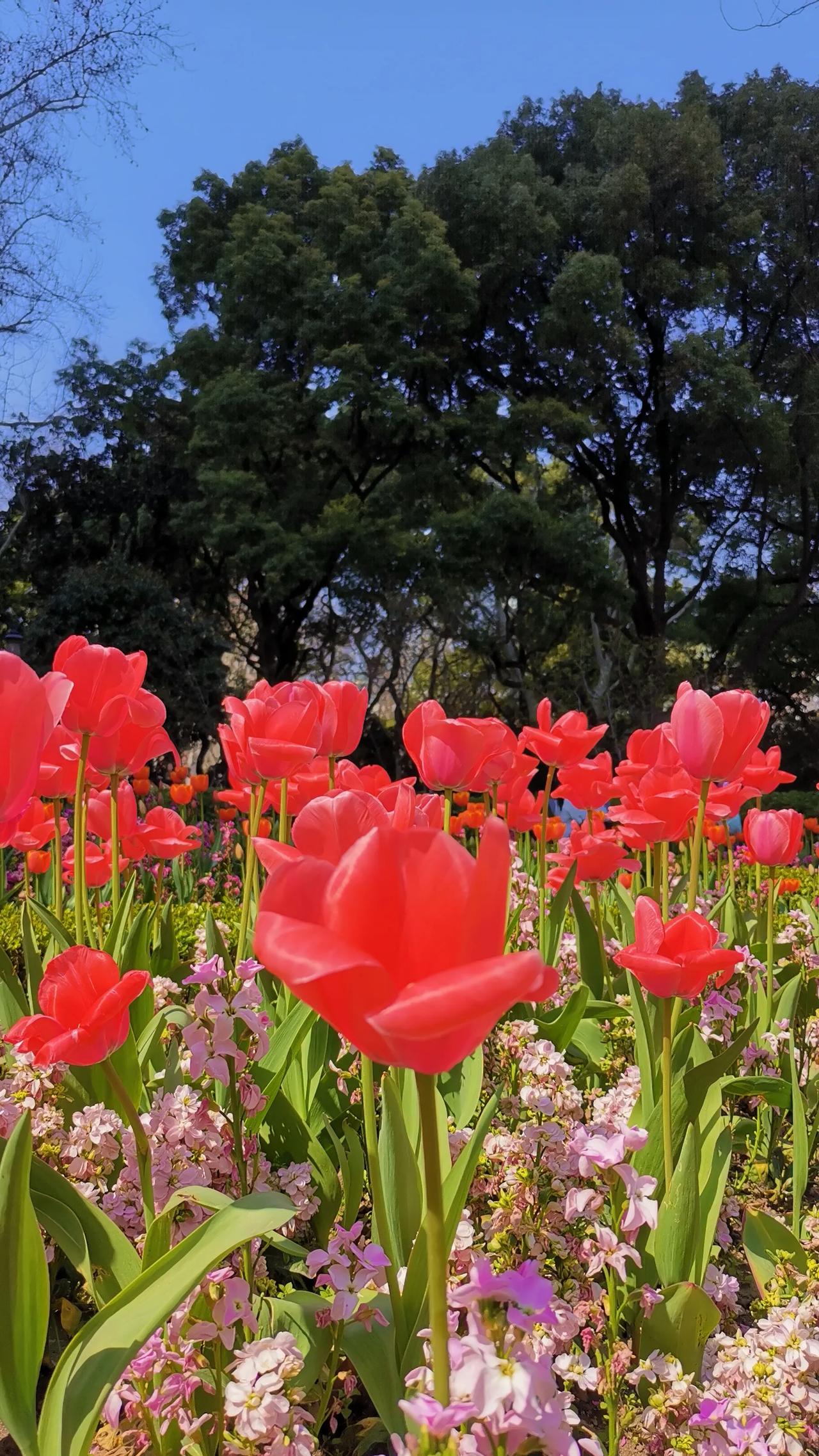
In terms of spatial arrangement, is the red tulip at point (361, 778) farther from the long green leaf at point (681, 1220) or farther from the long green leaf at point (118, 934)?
the long green leaf at point (681, 1220)

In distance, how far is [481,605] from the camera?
56.3 ft

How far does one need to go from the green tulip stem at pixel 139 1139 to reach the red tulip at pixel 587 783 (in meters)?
1.49

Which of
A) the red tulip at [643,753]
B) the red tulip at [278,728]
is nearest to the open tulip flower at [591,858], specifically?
the red tulip at [643,753]

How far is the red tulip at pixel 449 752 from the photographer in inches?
69.3

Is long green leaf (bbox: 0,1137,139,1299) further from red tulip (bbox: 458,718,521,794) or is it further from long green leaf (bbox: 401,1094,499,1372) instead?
red tulip (bbox: 458,718,521,794)

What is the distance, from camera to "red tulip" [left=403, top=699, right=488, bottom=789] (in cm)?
176

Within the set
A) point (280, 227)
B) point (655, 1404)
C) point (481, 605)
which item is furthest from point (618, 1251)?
point (280, 227)

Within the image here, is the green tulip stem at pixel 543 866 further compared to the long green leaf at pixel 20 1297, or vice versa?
the green tulip stem at pixel 543 866

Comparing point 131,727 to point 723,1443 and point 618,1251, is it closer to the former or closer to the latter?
point 618,1251

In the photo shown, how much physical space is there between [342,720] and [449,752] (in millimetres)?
288

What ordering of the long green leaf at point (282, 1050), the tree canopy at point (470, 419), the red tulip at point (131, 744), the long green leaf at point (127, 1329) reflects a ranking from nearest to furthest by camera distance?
1. the long green leaf at point (127, 1329)
2. the long green leaf at point (282, 1050)
3. the red tulip at point (131, 744)
4. the tree canopy at point (470, 419)

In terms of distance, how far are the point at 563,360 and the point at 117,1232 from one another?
16.8 meters

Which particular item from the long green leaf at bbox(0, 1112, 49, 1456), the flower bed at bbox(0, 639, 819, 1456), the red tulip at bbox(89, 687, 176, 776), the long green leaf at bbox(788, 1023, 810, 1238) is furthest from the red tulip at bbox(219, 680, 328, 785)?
the long green leaf at bbox(788, 1023, 810, 1238)

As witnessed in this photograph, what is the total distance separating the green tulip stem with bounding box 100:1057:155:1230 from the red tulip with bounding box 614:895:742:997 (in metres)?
0.59
